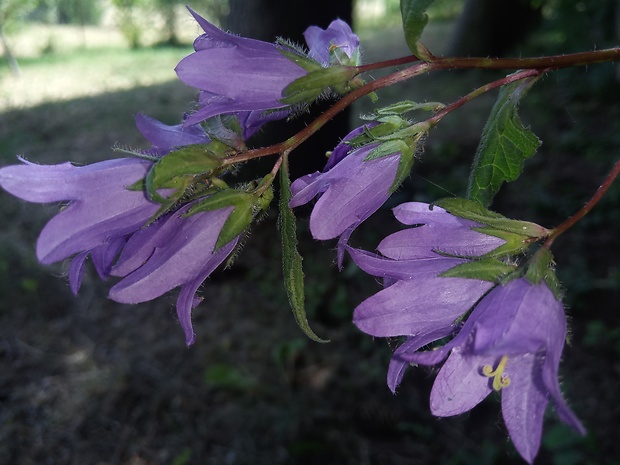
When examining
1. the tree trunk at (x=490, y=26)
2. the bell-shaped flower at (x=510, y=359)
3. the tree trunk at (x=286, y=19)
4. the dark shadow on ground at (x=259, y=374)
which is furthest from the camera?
the tree trunk at (x=490, y=26)

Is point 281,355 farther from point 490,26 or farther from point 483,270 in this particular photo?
point 490,26

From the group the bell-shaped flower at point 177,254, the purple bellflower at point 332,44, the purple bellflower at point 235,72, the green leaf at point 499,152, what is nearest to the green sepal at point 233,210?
the bell-shaped flower at point 177,254

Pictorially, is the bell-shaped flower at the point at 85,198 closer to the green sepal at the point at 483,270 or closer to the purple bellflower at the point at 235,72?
the purple bellflower at the point at 235,72

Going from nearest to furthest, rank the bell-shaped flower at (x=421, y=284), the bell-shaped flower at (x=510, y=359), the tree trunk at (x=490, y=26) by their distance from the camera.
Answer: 1. the bell-shaped flower at (x=510, y=359)
2. the bell-shaped flower at (x=421, y=284)
3. the tree trunk at (x=490, y=26)

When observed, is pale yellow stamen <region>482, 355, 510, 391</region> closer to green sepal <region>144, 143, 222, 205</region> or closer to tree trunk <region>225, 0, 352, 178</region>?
green sepal <region>144, 143, 222, 205</region>

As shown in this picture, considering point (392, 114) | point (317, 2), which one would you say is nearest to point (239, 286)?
point (317, 2)

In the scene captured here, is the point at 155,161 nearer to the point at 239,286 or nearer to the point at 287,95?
the point at 287,95

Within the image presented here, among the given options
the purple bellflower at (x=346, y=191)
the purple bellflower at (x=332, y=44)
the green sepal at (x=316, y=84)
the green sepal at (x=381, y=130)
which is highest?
the purple bellflower at (x=332, y=44)
